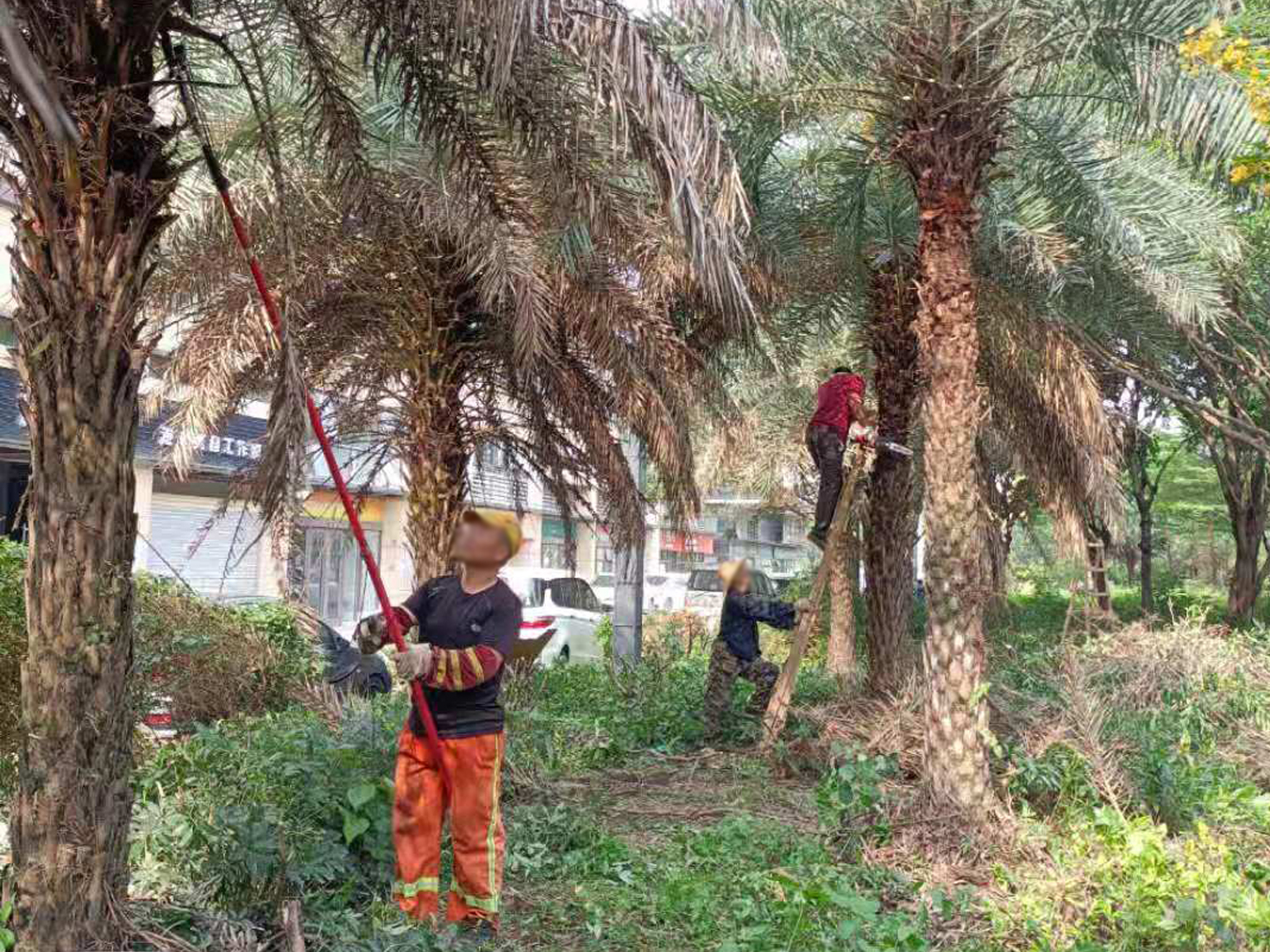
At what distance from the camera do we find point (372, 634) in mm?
4820

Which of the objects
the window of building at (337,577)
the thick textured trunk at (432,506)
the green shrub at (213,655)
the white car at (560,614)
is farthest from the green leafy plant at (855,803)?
the window of building at (337,577)

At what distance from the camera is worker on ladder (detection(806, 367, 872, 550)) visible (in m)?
9.14

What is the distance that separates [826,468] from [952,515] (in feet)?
7.84

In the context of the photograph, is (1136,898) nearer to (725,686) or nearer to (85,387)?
(85,387)

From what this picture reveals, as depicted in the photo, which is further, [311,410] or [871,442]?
[871,442]

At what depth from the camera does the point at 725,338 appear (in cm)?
1062

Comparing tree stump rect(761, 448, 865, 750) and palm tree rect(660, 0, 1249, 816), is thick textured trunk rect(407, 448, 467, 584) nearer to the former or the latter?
tree stump rect(761, 448, 865, 750)

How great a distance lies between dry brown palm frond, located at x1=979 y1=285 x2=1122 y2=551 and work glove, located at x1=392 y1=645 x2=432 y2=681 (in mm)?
7490

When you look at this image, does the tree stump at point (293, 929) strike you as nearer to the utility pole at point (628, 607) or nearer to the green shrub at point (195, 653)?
the green shrub at point (195, 653)

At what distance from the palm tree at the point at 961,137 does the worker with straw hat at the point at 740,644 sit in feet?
5.68

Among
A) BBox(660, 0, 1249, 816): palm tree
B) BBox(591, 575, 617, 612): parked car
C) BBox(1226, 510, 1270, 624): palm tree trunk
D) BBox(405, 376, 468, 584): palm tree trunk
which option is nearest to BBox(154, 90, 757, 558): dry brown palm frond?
BBox(405, 376, 468, 584): palm tree trunk

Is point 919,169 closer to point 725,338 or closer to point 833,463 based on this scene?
point 833,463

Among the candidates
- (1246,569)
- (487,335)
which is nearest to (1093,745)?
(487,335)

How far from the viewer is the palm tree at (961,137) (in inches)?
267
